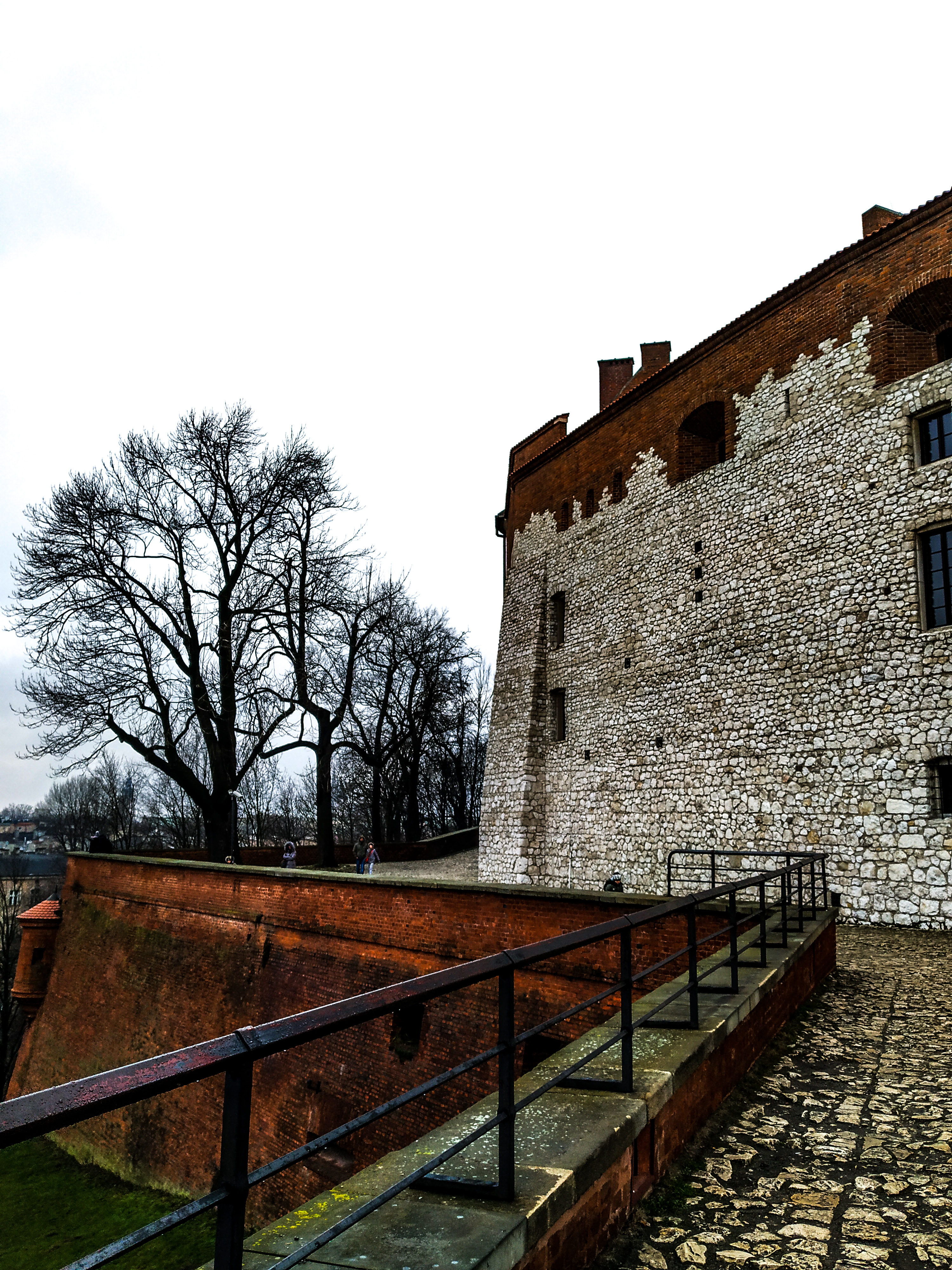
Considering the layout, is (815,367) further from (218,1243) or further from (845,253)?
(218,1243)

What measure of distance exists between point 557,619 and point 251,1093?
2082cm

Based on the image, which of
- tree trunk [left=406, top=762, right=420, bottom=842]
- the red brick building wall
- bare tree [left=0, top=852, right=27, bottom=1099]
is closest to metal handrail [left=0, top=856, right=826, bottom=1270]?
the red brick building wall

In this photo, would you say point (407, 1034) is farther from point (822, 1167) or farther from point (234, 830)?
point (234, 830)

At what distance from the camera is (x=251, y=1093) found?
1.48m

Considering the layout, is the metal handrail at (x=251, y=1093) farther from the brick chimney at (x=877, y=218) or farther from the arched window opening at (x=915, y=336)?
the brick chimney at (x=877, y=218)

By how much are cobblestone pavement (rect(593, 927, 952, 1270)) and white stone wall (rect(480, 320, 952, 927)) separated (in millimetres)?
7454

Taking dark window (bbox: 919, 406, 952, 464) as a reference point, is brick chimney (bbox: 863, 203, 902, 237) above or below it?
above

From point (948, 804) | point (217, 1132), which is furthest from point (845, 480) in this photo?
point (217, 1132)

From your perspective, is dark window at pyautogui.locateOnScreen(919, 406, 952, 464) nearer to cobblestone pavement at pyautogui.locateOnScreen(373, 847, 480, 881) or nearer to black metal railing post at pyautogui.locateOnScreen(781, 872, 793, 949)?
black metal railing post at pyautogui.locateOnScreen(781, 872, 793, 949)

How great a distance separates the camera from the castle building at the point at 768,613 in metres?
12.5

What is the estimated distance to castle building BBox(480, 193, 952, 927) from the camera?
12.5 m

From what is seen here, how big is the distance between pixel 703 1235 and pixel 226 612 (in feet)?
68.7

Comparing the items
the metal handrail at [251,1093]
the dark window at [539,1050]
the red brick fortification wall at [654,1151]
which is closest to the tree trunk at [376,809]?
the dark window at [539,1050]

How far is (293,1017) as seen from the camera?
1.62m
